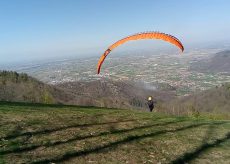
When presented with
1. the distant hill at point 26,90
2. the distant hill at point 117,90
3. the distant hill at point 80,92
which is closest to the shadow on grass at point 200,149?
the distant hill at point 80,92

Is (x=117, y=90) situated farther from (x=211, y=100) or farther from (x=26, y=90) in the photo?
(x=26, y=90)

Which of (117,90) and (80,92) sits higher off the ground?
(80,92)

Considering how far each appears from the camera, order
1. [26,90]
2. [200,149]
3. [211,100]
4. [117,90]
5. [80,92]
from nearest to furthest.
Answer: [200,149]
[26,90]
[211,100]
[80,92]
[117,90]

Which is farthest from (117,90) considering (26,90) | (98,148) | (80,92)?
(98,148)

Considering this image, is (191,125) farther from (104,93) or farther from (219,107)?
(104,93)

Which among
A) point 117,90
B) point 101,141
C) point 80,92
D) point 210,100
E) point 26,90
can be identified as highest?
point 101,141

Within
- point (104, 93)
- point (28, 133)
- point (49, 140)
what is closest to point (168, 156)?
point (49, 140)

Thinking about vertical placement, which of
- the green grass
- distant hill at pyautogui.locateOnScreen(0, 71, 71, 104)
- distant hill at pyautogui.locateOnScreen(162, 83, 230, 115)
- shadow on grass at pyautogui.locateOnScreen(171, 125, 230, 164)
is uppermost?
the green grass

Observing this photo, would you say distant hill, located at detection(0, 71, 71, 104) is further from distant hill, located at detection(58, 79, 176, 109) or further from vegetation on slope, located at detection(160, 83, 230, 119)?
vegetation on slope, located at detection(160, 83, 230, 119)

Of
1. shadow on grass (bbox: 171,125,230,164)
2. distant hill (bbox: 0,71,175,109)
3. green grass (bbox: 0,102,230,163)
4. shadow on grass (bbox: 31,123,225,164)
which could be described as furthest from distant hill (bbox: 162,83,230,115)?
shadow on grass (bbox: 31,123,225,164)
